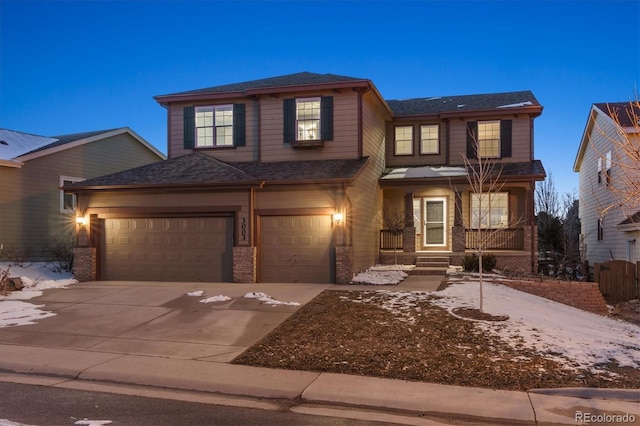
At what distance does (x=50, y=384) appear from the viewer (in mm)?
7109

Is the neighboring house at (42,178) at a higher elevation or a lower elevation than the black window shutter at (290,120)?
lower

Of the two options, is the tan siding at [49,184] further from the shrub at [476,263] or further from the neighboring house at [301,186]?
the shrub at [476,263]

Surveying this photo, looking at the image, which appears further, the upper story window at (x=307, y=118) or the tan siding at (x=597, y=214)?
the tan siding at (x=597, y=214)

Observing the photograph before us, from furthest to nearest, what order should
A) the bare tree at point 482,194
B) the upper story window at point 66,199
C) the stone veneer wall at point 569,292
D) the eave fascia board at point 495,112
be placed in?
the upper story window at point 66,199 → the eave fascia board at point 495,112 → the stone veneer wall at point 569,292 → the bare tree at point 482,194

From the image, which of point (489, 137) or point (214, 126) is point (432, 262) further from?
point (214, 126)

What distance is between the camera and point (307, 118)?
59.5ft

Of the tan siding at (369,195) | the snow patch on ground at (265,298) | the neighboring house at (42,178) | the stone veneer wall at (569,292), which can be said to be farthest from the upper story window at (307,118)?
the neighboring house at (42,178)

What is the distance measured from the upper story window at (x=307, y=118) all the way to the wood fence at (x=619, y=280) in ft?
35.6

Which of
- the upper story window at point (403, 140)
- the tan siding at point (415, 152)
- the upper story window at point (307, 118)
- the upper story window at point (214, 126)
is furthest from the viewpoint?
the upper story window at point (403, 140)

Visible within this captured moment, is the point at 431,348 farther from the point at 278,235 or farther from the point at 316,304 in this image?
the point at 278,235

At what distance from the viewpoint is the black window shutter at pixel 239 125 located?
61.6ft

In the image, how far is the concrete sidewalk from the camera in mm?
6207

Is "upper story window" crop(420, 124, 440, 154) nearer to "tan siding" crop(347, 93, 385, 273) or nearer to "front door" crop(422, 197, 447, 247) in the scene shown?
"tan siding" crop(347, 93, 385, 273)

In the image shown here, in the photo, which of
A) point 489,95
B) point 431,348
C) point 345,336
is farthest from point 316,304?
point 489,95
